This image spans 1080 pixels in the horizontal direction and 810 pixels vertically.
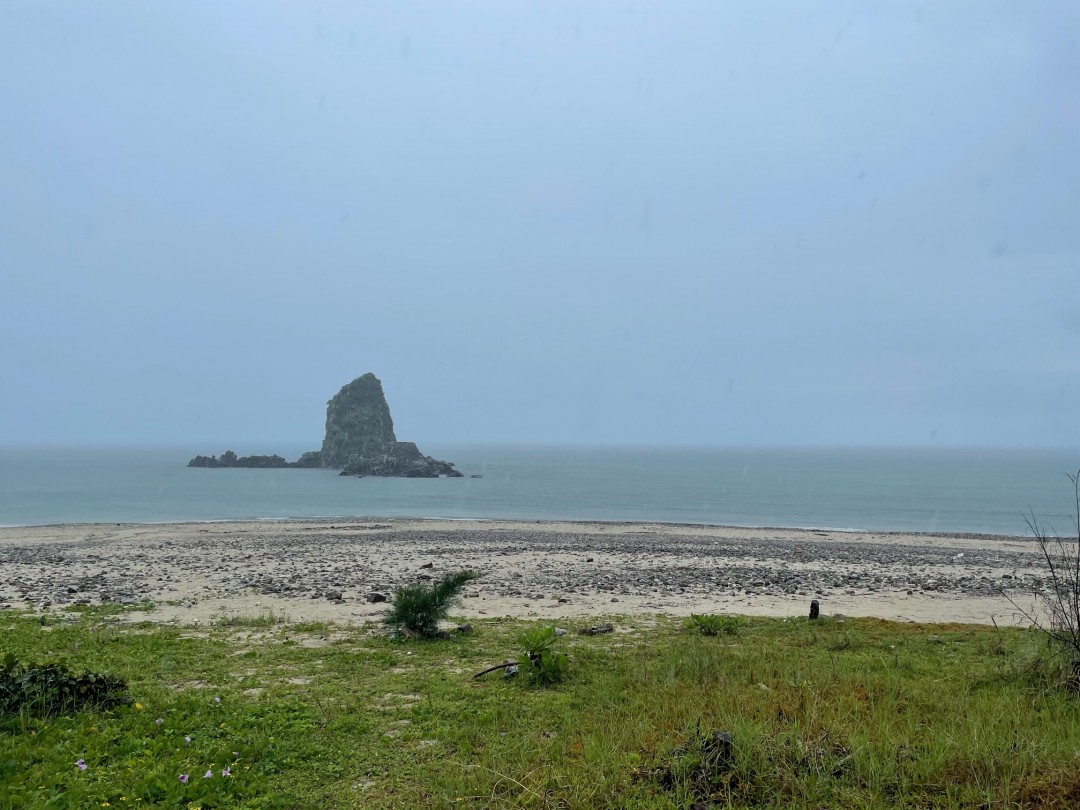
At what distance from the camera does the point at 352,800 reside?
19.5 feet

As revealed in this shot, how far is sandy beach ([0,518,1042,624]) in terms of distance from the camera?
19203mm

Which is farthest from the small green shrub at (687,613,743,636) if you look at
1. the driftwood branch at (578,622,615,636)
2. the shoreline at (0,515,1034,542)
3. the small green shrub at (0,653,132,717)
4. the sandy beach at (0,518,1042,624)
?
the shoreline at (0,515,1034,542)

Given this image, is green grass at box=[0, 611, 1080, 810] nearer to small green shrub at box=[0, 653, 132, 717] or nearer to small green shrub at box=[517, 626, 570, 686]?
small green shrub at box=[517, 626, 570, 686]

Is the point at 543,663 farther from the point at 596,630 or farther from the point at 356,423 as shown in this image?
the point at 356,423

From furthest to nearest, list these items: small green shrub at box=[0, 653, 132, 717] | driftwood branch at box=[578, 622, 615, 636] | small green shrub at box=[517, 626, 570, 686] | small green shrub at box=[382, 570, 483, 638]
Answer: driftwood branch at box=[578, 622, 615, 636] < small green shrub at box=[382, 570, 483, 638] < small green shrub at box=[517, 626, 570, 686] < small green shrub at box=[0, 653, 132, 717]

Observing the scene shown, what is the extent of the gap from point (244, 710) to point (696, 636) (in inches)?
345

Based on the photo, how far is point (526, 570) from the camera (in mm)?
27484

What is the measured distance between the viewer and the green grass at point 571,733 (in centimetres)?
586

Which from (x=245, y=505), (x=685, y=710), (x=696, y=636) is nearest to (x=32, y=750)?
(x=685, y=710)

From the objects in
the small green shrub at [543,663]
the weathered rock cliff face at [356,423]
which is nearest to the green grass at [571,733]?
the small green shrub at [543,663]

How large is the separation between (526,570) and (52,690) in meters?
20.7

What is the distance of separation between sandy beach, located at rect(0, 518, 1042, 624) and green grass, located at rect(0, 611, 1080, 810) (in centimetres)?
698

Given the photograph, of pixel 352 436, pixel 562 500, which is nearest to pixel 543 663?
pixel 562 500

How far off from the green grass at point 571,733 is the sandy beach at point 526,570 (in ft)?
22.9
